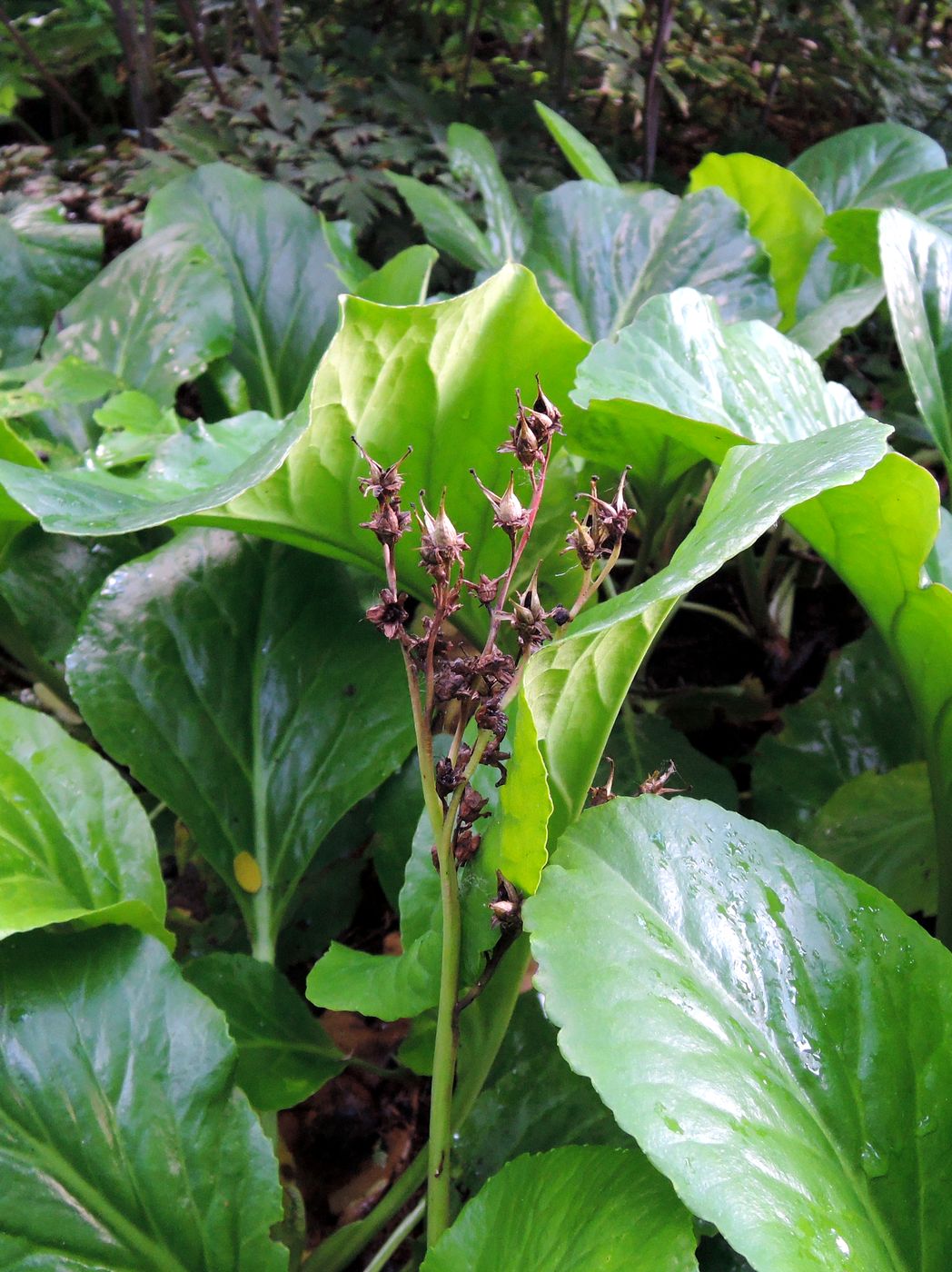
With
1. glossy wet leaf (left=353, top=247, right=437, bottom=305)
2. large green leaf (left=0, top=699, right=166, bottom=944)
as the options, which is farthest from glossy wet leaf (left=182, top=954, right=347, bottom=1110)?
glossy wet leaf (left=353, top=247, right=437, bottom=305)

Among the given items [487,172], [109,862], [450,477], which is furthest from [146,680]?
[487,172]

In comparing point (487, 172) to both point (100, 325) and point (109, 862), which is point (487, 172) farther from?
point (109, 862)

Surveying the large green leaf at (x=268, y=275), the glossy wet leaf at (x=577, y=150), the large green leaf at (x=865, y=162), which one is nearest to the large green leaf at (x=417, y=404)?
the large green leaf at (x=268, y=275)

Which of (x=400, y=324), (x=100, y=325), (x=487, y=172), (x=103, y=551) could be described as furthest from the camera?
(x=487, y=172)

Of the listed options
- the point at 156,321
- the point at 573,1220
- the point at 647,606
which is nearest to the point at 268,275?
the point at 156,321

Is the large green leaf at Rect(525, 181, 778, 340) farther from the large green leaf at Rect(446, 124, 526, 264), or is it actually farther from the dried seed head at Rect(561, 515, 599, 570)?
the dried seed head at Rect(561, 515, 599, 570)

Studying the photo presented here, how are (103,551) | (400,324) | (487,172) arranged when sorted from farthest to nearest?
1. (487,172)
2. (103,551)
3. (400,324)

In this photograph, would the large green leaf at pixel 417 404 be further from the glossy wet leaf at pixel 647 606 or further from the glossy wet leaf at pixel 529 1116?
the glossy wet leaf at pixel 529 1116
